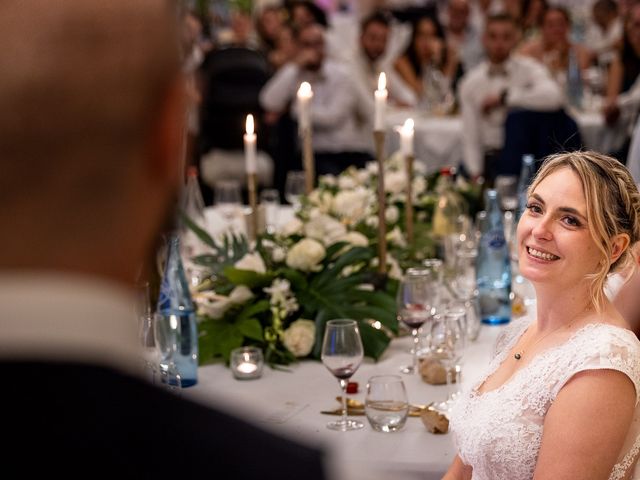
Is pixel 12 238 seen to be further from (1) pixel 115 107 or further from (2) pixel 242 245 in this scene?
(2) pixel 242 245

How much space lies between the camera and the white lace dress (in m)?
1.80

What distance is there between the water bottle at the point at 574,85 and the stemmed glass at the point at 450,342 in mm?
4922

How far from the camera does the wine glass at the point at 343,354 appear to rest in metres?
2.23

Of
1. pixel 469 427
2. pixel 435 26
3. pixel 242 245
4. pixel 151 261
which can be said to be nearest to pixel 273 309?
pixel 242 245

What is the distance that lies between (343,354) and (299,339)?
42 centimetres

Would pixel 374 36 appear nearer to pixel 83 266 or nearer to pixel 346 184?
pixel 346 184

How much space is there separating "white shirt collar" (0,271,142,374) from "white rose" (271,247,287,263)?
2274 millimetres

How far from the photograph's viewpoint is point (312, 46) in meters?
A: 6.69

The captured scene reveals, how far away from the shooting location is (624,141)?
21.6 ft

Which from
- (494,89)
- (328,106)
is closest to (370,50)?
(328,106)

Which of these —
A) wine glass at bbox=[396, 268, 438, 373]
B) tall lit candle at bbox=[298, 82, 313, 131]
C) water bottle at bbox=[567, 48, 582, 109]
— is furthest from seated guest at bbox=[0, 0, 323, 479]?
water bottle at bbox=[567, 48, 582, 109]

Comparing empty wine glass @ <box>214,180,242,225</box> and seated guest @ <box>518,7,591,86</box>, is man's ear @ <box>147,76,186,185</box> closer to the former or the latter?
empty wine glass @ <box>214,180,242,225</box>

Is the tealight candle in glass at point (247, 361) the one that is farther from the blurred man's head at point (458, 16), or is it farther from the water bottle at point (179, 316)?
the blurred man's head at point (458, 16)

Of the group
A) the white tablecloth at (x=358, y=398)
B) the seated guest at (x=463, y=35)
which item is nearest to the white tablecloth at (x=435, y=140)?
the seated guest at (x=463, y=35)
